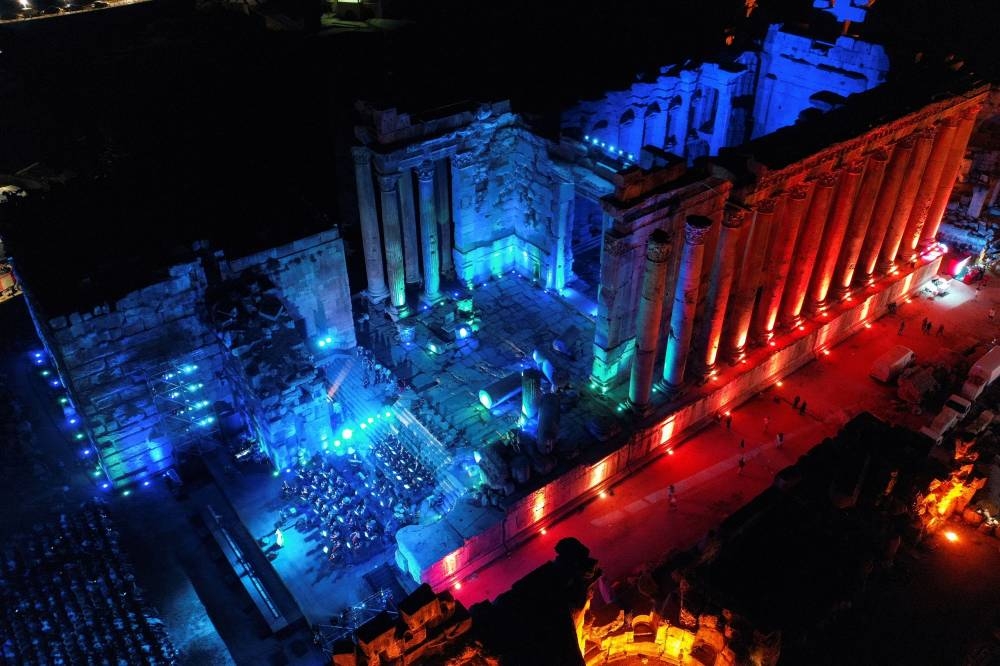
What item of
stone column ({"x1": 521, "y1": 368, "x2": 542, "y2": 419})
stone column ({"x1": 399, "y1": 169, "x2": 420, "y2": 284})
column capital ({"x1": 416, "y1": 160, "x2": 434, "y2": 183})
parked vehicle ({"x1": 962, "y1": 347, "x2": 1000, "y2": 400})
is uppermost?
column capital ({"x1": 416, "y1": 160, "x2": 434, "y2": 183})

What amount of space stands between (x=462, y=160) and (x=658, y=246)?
1474 centimetres

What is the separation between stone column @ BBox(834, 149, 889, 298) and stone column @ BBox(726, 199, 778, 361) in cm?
772

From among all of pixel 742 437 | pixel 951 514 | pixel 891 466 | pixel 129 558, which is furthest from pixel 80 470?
pixel 951 514

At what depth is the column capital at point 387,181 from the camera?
39062 millimetres

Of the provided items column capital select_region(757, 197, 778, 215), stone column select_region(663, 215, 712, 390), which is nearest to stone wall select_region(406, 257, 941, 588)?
stone column select_region(663, 215, 712, 390)

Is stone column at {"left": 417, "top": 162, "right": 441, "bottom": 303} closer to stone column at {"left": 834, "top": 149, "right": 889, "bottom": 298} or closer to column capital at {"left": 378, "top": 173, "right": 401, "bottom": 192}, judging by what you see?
column capital at {"left": 378, "top": 173, "right": 401, "bottom": 192}

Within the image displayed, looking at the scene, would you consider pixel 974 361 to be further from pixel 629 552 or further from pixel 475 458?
pixel 475 458

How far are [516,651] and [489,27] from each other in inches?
2196

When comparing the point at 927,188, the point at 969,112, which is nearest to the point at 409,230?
the point at 927,188

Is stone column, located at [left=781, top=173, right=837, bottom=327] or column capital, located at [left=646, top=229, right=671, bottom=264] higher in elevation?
column capital, located at [left=646, top=229, right=671, bottom=264]

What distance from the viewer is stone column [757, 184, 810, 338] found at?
119 feet

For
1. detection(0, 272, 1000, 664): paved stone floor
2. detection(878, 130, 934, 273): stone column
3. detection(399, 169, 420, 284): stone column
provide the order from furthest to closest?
detection(878, 130, 934, 273): stone column → detection(399, 169, 420, 284): stone column → detection(0, 272, 1000, 664): paved stone floor

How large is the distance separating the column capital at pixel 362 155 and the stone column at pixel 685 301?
17010mm

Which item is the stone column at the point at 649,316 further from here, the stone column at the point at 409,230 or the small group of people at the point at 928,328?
the small group of people at the point at 928,328
